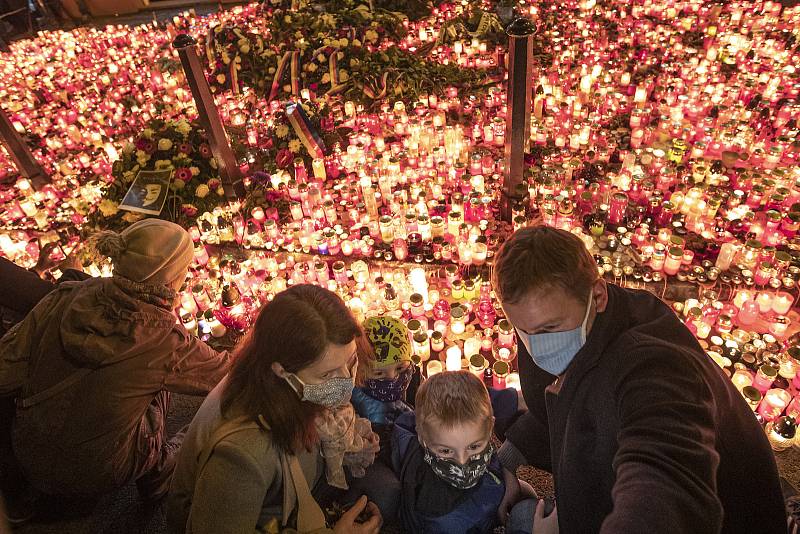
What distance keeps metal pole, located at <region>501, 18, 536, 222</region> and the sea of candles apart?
15cm

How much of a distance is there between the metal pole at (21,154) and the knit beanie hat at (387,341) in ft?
20.0

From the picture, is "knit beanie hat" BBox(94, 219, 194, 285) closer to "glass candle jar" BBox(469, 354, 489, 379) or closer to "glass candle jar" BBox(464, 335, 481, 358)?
"glass candle jar" BBox(469, 354, 489, 379)

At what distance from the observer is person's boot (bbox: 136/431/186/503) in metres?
2.77

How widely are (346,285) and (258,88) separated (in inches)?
213

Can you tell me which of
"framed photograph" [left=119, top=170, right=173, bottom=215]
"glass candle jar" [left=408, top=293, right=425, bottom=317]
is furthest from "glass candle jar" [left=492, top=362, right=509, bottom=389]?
"framed photograph" [left=119, top=170, right=173, bottom=215]

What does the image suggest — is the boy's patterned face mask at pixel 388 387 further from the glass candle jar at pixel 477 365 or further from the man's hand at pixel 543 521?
the man's hand at pixel 543 521

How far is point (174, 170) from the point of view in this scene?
516 cm

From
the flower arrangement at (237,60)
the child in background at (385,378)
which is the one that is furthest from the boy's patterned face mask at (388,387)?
the flower arrangement at (237,60)

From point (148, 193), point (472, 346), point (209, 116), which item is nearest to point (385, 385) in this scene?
point (472, 346)

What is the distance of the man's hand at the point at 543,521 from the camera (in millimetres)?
2094

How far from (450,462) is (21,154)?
22.9 feet

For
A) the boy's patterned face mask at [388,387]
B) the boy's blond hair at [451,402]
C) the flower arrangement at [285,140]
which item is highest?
the boy's blond hair at [451,402]

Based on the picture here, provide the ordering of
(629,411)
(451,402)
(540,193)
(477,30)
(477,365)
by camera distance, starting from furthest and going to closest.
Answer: (477,30) → (540,193) → (477,365) → (451,402) → (629,411)

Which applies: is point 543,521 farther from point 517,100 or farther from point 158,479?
point 517,100
